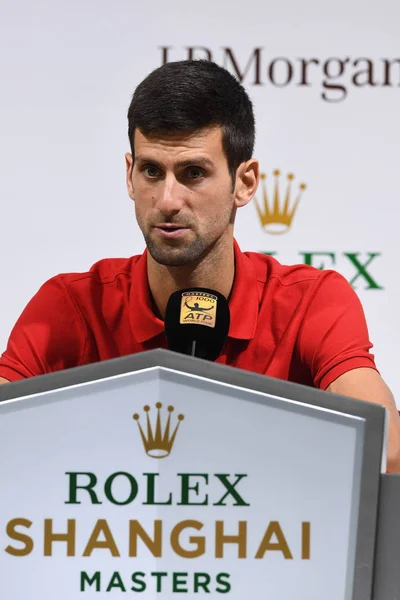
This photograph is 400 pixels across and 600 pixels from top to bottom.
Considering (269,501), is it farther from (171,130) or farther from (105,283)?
(105,283)

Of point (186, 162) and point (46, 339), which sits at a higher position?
point (186, 162)

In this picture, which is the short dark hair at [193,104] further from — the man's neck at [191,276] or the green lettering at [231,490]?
the green lettering at [231,490]

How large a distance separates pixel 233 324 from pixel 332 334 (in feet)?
0.54

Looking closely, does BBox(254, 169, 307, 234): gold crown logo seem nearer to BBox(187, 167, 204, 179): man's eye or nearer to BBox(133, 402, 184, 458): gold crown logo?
BBox(187, 167, 204, 179): man's eye

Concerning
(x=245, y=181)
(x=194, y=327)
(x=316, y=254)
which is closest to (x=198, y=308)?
(x=194, y=327)

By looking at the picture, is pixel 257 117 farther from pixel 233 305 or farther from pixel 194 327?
pixel 194 327

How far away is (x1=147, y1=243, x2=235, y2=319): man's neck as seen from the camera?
5.77ft

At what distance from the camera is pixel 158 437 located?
0.96 meters

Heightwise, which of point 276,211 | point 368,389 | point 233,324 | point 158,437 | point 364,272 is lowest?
point 158,437

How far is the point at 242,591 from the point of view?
3.17ft

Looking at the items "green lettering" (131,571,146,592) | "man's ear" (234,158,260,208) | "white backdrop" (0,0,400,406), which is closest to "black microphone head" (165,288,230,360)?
"green lettering" (131,571,146,592)

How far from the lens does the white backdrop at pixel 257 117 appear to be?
2363 millimetres

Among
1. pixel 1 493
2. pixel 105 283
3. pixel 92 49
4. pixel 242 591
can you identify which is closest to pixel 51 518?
pixel 1 493

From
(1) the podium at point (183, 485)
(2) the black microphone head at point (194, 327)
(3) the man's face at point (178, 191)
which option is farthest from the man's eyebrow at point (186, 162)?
(1) the podium at point (183, 485)
